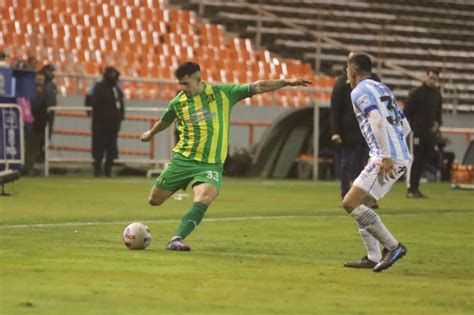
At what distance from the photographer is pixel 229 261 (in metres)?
11.6

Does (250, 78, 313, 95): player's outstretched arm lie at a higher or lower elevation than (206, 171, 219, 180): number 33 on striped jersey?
higher

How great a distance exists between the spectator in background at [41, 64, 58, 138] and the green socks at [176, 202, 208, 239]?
15.5m

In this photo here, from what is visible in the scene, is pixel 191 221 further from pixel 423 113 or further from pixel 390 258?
pixel 423 113

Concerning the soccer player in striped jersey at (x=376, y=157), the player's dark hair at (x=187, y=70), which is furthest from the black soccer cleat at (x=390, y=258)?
the player's dark hair at (x=187, y=70)

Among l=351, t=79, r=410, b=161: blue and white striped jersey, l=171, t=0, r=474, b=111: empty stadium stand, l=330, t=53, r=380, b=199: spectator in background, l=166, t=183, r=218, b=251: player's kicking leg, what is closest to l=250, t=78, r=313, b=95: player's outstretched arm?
l=166, t=183, r=218, b=251: player's kicking leg

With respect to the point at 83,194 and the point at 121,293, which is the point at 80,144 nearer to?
the point at 83,194

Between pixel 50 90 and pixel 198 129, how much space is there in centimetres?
1535

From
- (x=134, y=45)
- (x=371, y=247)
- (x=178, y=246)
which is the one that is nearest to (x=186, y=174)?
(x=178, y=246)

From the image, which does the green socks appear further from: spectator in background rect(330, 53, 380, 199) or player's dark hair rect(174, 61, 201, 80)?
spectator in background rect(330, 53, 380, 199)

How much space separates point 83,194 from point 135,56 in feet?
38.2

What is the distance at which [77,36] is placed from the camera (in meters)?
33.2

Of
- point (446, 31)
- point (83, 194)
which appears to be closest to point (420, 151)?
point (83, 194)

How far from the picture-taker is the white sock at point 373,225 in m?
11.1

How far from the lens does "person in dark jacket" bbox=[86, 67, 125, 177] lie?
27.9 m
